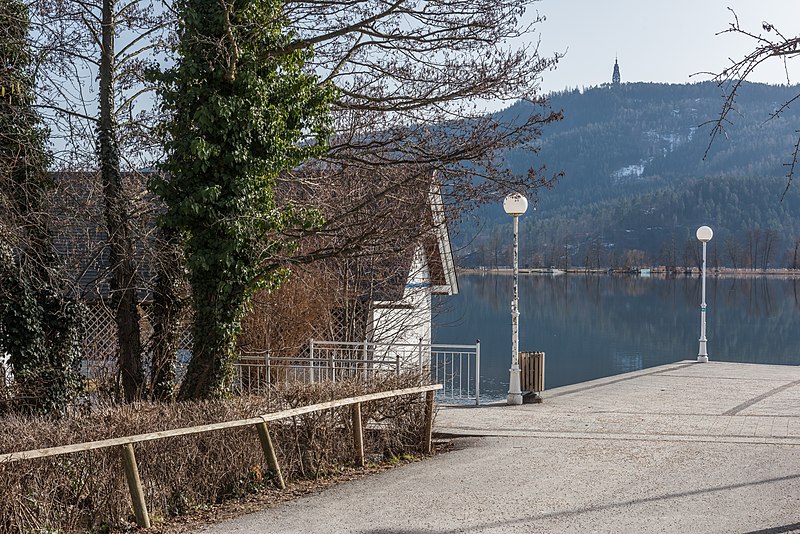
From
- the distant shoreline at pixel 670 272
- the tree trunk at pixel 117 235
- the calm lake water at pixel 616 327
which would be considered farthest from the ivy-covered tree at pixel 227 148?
the distant shoreline at pixel 670 272

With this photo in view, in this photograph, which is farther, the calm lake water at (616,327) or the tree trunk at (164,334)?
the calm lake water at (616,327)

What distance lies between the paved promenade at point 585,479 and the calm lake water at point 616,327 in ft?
40.6

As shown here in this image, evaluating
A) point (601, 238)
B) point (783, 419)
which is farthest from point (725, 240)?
point (783, 419)

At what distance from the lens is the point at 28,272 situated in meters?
12.3

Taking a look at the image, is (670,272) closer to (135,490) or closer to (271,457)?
(271,457)

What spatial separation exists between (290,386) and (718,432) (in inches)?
269

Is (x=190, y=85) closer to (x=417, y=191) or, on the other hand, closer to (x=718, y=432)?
(x=417, y=191)

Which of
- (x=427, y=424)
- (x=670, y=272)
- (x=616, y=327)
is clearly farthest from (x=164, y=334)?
(x=670, y=272)

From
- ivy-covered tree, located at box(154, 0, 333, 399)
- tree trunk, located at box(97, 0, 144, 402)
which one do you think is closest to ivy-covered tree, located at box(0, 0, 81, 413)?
tree trunk, located at box(97, 0, 144, 402)

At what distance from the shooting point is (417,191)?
16.0m

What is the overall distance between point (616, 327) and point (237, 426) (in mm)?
62054

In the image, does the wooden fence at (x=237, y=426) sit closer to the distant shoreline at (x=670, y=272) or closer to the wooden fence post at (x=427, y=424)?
the wooden fence post at (x=427, y=424)

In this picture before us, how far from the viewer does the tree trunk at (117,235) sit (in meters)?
13.1

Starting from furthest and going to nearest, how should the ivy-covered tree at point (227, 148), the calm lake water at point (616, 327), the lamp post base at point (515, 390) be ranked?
the calm lake water at point (616, 327), the lamp post base at point (515, 390), the ivy-covered tree at point (227, 148)
